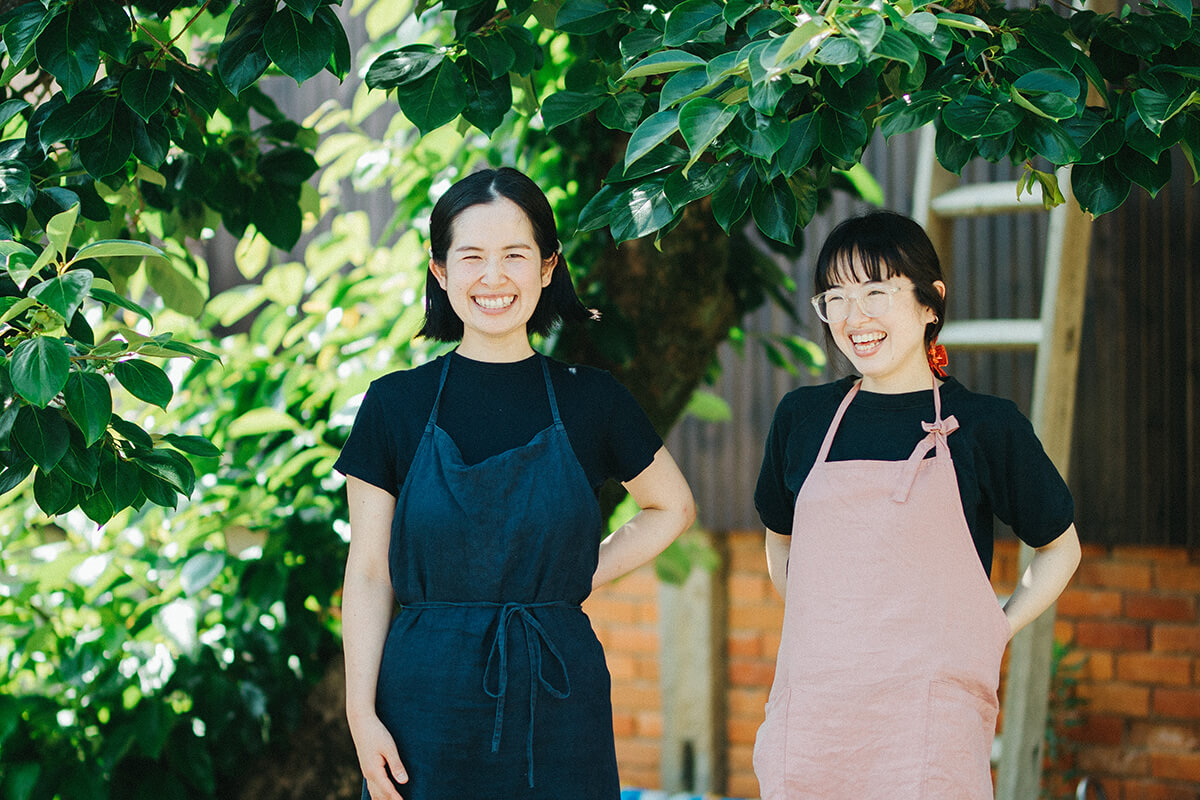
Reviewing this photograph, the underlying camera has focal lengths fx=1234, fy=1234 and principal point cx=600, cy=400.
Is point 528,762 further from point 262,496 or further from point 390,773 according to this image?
point 262,496

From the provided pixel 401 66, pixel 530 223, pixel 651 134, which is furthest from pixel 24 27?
pixel 651 134

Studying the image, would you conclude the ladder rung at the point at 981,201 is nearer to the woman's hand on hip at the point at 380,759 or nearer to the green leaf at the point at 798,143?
the green leaf at the point at 798,143

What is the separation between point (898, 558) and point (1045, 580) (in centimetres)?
20

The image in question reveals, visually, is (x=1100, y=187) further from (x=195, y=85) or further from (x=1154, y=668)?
(x=1154, y=668)

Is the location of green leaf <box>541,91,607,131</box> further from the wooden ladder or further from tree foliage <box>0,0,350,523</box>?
the wooden ladder

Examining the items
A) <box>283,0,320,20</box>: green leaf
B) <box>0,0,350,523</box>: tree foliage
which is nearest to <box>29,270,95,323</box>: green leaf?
<box>0,0,350,523</box>: tree foliage

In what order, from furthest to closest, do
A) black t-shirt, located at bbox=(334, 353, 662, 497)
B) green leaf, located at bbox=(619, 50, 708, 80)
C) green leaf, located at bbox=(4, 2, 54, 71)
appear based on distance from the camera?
1. black t-shirt, located at bbox=(334, 353, 662, 497)
2. green leaf, located at bbox=(4, 2, 54, 71)
3. green leaf, located at bbox=(619, 50, 708, 80)

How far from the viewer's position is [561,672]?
153 cm

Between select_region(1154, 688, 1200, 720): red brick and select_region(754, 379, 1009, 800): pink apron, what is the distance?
1923 millimetres

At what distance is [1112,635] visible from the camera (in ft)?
10.7

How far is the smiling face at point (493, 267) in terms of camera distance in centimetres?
155

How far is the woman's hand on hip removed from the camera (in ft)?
4.88

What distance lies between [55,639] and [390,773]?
1.12 m

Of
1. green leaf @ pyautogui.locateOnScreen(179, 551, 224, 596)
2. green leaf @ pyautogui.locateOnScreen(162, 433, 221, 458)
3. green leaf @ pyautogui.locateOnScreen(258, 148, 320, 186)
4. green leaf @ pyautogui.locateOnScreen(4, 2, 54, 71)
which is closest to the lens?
green leaf @ pyautogui.locateOnScreen(4, 2, 54, 71)
